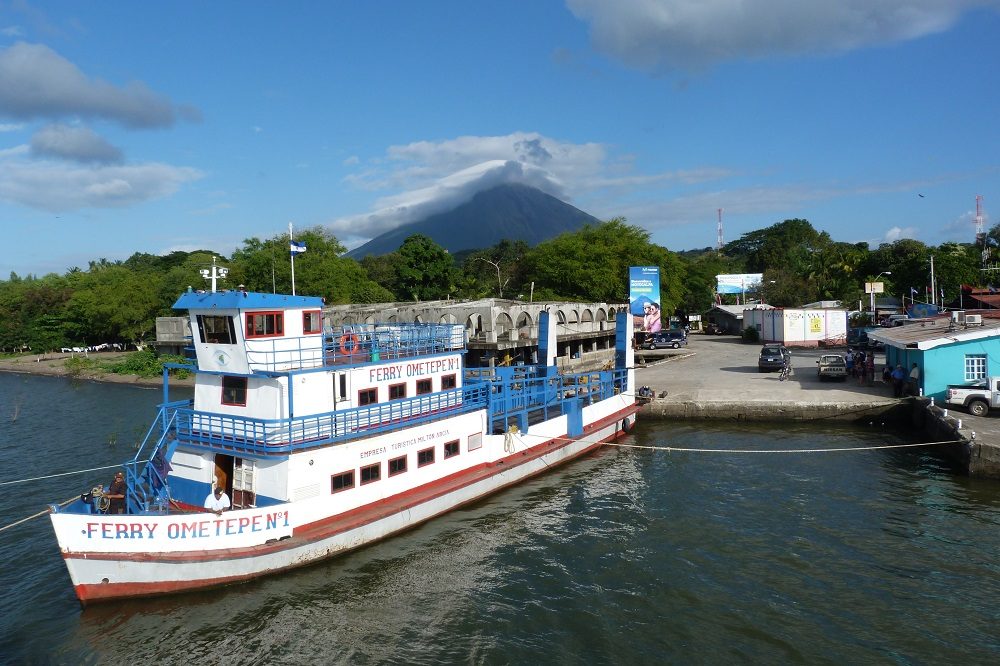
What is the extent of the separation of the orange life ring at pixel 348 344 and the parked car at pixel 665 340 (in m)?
38.9

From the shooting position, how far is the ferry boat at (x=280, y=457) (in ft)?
44.8

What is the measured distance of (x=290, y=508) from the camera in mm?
15078

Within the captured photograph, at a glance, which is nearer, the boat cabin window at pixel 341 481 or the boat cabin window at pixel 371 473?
the boat cabin window at pixel 341 481

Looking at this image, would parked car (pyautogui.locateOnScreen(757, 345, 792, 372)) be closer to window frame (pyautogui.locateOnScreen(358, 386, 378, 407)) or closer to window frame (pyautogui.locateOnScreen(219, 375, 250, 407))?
window frame (pyautogui.locateOnScreen(358, 386, 378, 407))

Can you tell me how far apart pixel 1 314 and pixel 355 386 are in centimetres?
9510

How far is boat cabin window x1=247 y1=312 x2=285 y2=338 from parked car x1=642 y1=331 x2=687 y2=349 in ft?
137

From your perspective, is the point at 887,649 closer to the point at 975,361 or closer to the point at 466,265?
the point at 975,361

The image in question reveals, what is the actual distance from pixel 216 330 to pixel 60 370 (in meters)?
61.0

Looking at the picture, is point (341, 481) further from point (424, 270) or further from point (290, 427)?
point (424, 270)

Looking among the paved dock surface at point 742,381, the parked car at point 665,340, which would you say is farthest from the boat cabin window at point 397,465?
the parked car at point 665,340

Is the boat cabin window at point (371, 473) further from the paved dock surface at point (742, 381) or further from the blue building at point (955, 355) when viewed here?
the blue building at point (955, 355)

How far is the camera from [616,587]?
14367 millimetres

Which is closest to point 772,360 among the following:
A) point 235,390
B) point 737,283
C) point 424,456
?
point 424,456

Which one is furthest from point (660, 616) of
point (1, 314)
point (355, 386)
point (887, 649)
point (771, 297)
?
point (1, 314)
